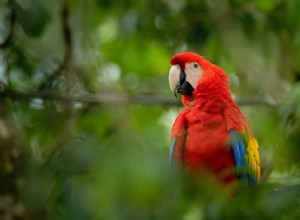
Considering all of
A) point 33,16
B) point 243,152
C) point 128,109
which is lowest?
point 243,152

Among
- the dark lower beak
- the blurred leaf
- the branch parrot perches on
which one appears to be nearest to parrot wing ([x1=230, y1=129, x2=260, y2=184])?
the branch parrot perches on

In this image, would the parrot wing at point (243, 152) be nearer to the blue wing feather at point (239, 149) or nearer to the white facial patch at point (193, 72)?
the blue wing feather at point (239, 149)

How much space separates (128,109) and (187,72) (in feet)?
1.43

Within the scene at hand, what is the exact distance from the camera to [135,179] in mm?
1287

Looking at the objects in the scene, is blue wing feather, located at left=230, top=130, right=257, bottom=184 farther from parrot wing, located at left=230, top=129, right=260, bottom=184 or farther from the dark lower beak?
the dark lower beak

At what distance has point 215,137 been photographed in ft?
9.04

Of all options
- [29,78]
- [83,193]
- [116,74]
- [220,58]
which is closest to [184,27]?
[220,58]

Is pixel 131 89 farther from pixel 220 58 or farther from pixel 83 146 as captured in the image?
pixel 83 146

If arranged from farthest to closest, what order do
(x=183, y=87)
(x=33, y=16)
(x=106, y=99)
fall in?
1. (x=183, y=87)
2. (x=106, y=99)
3. (x=33, y=16)

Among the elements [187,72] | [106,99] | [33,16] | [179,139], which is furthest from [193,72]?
[33,16]

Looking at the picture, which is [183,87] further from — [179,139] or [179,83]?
[179,139]

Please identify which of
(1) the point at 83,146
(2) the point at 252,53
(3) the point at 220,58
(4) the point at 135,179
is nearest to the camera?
(4) the point at 135,179

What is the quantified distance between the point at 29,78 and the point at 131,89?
1.03 metres

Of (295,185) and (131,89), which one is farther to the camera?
(131,89)
